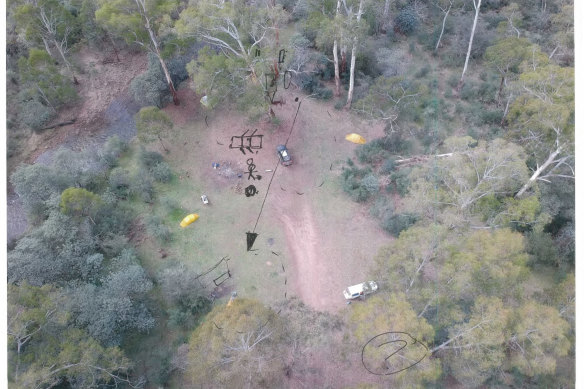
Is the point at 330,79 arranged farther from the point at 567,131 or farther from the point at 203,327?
the point at 203,327

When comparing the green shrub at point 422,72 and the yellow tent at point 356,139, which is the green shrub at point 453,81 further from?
the yellow tent at point 356,139

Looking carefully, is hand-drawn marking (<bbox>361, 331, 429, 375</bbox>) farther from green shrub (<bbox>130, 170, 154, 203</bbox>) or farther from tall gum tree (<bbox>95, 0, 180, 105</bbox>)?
tall gum tree (<bbox>95, 0, 180, 105</bbox>)

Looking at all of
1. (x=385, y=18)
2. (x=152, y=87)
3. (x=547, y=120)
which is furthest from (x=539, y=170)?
(x=152, y=87)

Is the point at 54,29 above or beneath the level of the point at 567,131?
above

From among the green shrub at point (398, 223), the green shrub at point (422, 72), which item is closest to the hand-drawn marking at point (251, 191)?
the green shrub at point (398, 223)

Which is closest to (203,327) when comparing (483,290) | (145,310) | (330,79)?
(145,310)

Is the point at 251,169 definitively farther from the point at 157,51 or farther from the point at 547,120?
the point at 547,120
